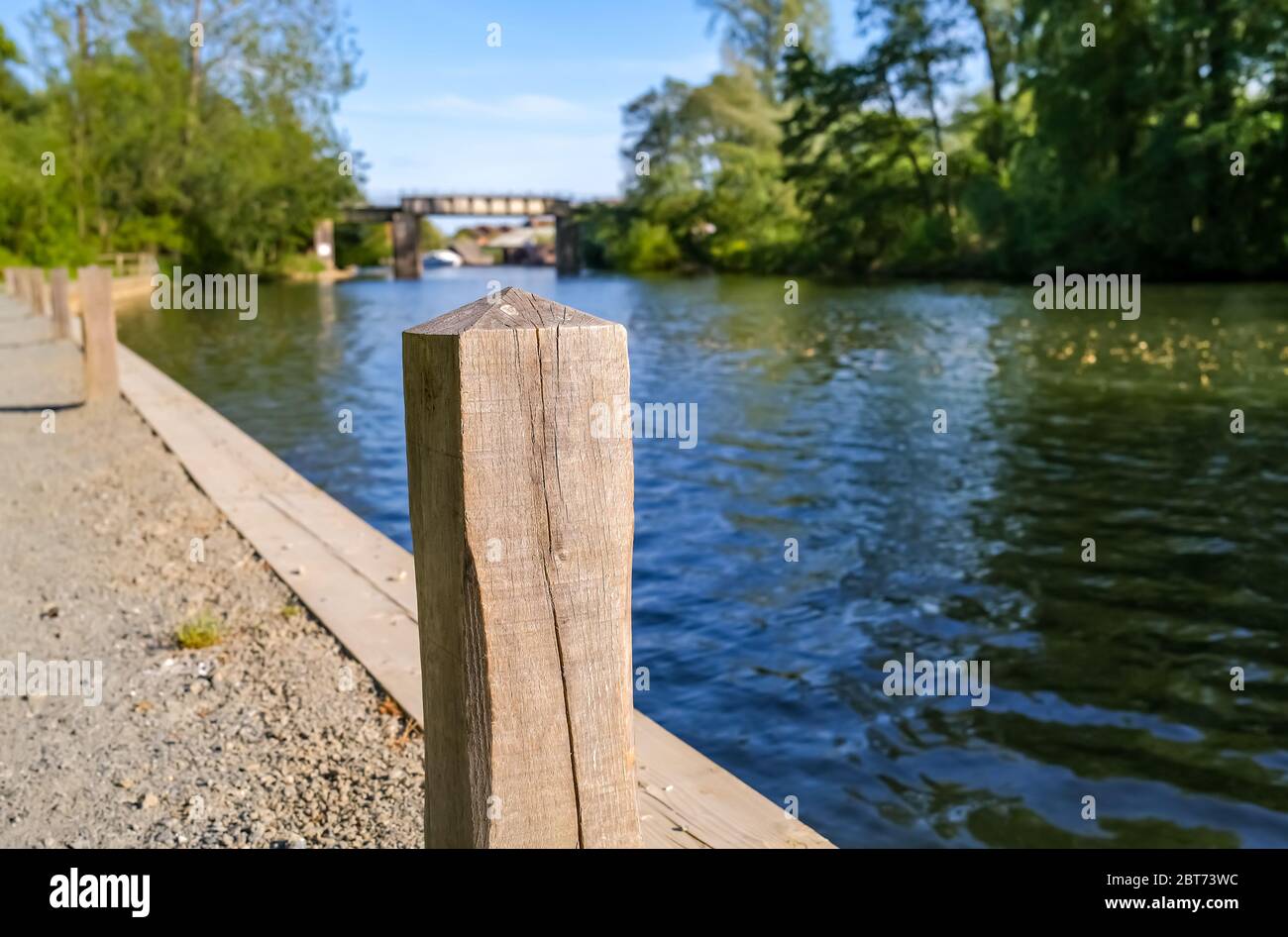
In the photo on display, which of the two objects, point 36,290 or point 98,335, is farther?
point 36,290

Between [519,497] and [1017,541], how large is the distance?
280 inches

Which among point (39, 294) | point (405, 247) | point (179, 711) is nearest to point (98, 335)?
point (179, 711)

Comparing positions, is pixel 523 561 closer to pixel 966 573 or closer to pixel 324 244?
pixel 966 573

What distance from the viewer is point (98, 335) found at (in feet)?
43.3

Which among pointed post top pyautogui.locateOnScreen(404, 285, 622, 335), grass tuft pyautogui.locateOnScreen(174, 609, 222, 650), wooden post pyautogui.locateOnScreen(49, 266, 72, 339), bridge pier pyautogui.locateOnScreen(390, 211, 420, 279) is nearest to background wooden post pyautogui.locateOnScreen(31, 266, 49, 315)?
wooden post pyautogui.locateOnScreen(49, 266, 72, 339)

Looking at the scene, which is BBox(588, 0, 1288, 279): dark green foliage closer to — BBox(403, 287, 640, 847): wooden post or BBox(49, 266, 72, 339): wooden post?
BBox(49, 266, 72, 339): wooden post

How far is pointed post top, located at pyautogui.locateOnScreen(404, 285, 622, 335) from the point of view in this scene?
2271mm

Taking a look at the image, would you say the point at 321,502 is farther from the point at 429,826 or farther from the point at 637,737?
the point at 429,826

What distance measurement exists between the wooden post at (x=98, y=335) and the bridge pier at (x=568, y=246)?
7567cm

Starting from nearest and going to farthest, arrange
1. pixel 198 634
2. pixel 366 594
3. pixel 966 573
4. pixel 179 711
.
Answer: pixel 179 711, pixel 198 634, pixel 366 594, pixel 966 573

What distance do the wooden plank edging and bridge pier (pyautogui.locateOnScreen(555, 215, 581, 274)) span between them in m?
77.2

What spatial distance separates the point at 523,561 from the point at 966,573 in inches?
246

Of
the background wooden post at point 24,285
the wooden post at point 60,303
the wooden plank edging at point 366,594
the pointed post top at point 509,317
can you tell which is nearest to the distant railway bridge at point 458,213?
the background wooden post at point 24,285
